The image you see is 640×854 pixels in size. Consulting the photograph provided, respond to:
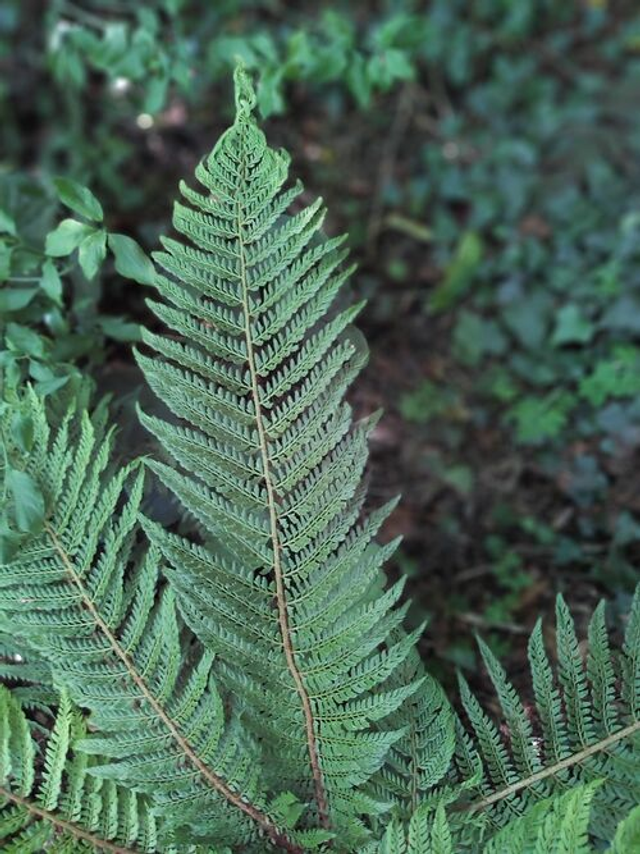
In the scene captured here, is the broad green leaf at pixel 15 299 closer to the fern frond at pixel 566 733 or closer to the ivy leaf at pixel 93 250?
the ivy leaf at pixel 93 250

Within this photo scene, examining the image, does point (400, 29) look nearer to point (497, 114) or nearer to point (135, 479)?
point (497, 114)

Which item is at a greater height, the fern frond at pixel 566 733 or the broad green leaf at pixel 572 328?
the broad green leaf at pixel 572 328

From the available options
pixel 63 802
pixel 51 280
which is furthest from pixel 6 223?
pixel 63 802

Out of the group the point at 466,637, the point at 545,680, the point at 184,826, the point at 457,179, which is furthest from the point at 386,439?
the point at 184,826

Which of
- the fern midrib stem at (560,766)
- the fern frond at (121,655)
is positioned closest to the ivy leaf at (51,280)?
the fern frond at (121,655)

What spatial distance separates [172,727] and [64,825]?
241 mm

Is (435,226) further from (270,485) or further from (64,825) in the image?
(64,825)

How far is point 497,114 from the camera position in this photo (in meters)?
3.35

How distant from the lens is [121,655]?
1.58 m

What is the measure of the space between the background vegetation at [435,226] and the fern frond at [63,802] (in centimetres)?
54

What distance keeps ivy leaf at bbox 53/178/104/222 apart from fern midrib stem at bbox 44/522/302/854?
0.56 meters

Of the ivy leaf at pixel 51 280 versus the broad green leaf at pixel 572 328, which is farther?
the broad green leaf at pixel 572 328

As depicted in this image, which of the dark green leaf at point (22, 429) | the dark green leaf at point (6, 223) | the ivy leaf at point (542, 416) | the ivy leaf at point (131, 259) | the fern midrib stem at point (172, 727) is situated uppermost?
the ivy leaf at point (131, 259)

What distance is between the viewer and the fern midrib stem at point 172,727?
1.56 m
